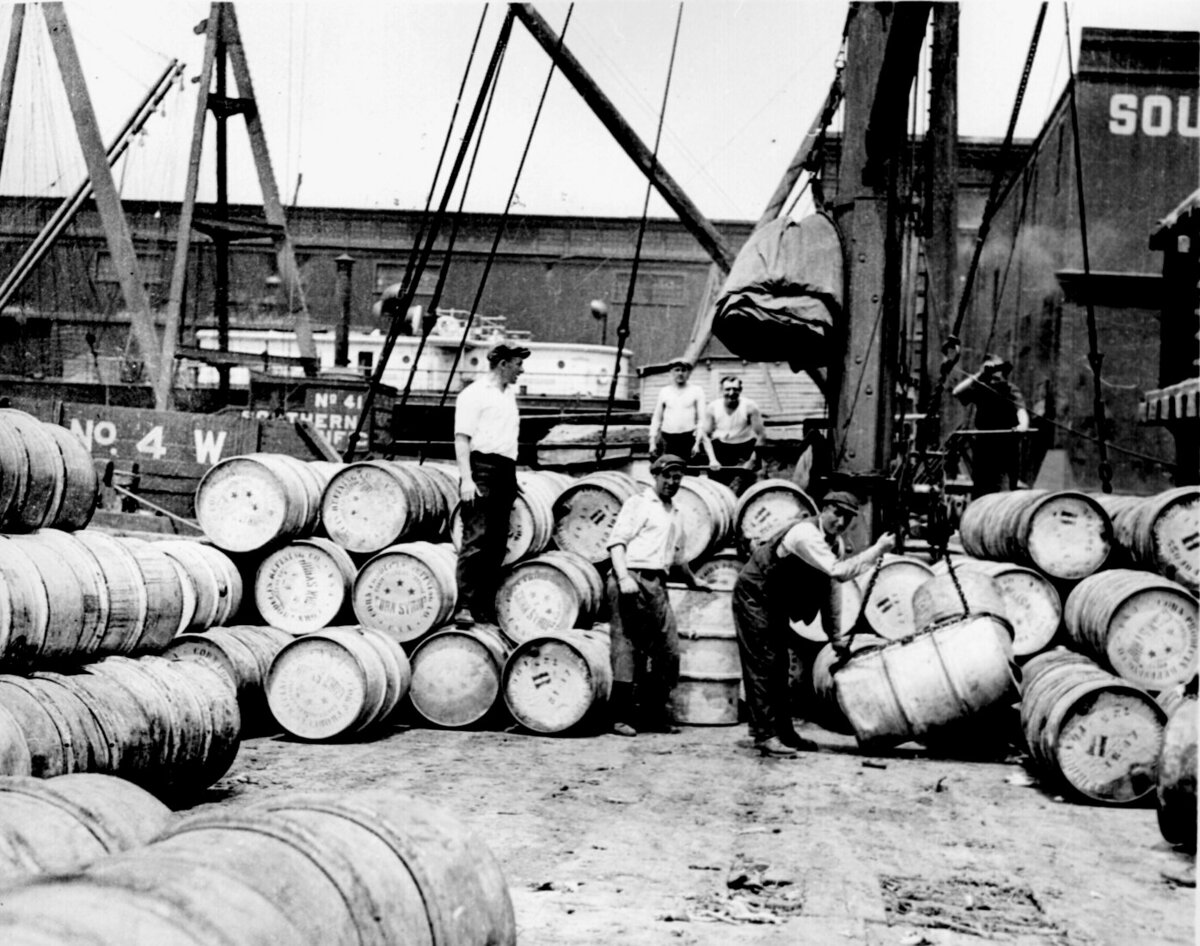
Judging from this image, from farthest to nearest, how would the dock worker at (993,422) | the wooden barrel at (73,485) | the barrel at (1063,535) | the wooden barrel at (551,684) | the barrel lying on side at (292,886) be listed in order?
the dock worker at (993,422), the barrel at (1063,535), the wooden barrel at (551,684), the wooden barrel at (73,485), the barrel lying on side at (292,886)

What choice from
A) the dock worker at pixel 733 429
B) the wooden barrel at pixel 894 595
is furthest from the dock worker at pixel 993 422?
the wooden barrel at pixel 894 595

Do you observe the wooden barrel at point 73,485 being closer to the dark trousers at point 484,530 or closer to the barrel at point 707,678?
the dark trousers at point 484,530

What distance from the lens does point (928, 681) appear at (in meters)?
7.98

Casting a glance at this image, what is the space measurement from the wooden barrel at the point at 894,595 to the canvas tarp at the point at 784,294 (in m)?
2.04

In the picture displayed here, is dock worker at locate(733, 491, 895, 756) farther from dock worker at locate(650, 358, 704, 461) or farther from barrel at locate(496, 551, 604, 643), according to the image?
dock worker at locate(650, 358, 704, 461)

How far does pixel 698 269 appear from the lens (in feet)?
133

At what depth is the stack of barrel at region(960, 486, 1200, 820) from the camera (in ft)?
23.2

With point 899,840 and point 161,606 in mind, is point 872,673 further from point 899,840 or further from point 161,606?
point 161,606

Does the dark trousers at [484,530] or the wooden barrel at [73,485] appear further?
the dark trousers at [484,530]

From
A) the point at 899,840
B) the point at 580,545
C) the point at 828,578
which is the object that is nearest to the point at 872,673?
the point at 828,578

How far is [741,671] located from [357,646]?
9.50ft

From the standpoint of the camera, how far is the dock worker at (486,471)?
30.8 ft

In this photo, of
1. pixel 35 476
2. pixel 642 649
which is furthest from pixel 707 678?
pixel 35 476

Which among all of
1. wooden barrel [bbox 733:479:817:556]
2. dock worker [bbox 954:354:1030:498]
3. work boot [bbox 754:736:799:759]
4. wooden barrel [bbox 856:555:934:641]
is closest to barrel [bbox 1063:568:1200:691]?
wooden barrel [bbox 856:555:934:641]
